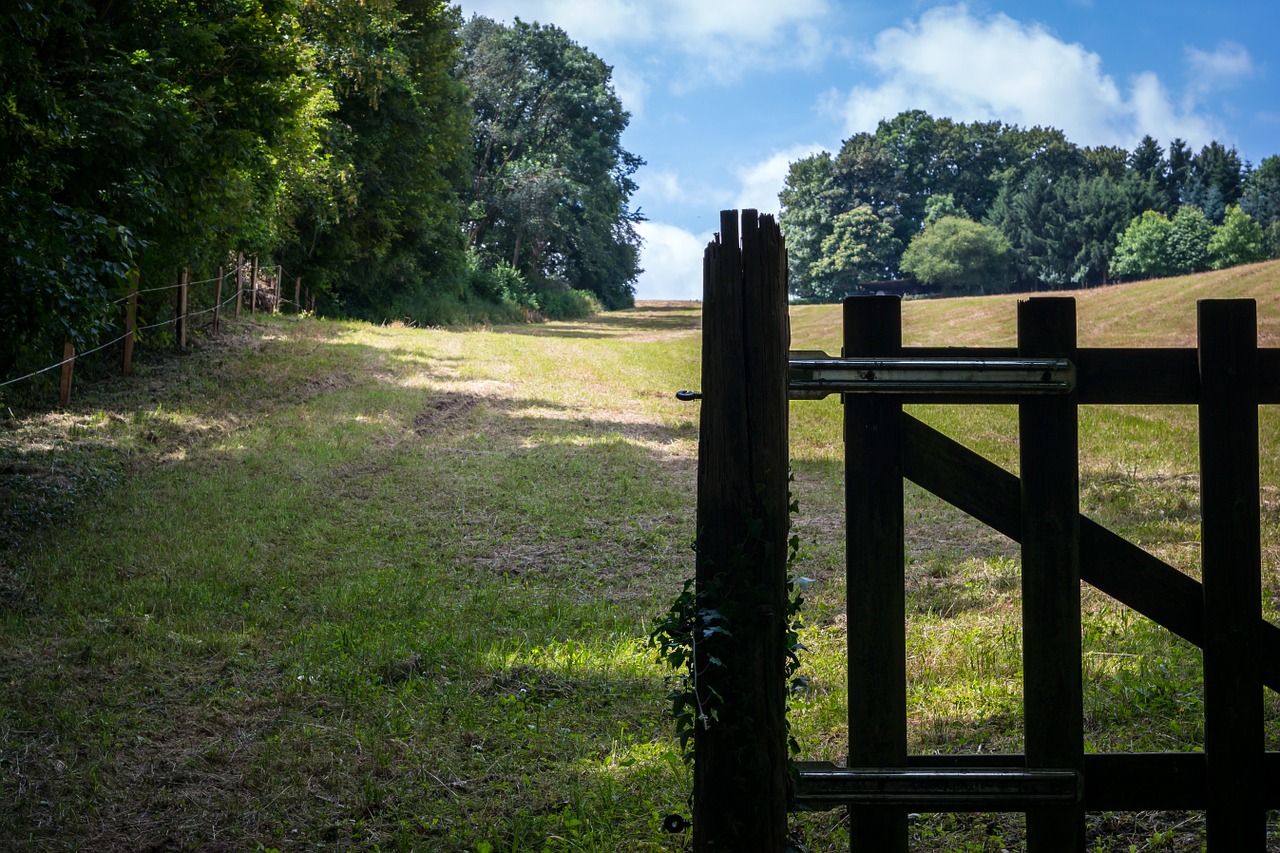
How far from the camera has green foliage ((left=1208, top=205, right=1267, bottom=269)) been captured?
74062 mm

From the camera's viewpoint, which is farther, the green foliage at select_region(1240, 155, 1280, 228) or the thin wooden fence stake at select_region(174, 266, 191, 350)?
the green foliage at select_region(1240, 155, 1280, 228)

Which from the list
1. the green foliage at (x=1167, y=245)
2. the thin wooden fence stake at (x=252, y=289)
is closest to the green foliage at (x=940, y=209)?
the green foliage at (x=1167, y=245)

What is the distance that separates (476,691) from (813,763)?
2979 mm

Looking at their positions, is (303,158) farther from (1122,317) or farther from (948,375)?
(1122,317)

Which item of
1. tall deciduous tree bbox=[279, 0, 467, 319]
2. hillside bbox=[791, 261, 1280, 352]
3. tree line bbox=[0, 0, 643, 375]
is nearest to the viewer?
tree line bbox=[0, 0, 643, 375]

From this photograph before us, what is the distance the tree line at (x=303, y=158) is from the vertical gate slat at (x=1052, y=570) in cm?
791

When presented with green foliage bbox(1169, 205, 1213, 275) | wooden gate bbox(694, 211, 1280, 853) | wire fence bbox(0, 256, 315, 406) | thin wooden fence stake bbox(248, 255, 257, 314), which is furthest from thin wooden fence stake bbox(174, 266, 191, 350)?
green foliage bbox(1169, 205, 1213, 275)

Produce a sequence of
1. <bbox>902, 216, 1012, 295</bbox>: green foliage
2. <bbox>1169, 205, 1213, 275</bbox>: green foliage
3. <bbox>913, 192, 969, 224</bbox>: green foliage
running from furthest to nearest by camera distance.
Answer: <bbox>913, 192, 969, 224</bbox>: green foliage, <bbox>902, 216, 1012, 295</bbox>: green foliage, <bbox>1169, 205, 1213, 275</bbox>: green foliage

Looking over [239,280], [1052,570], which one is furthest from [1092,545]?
[239,280]

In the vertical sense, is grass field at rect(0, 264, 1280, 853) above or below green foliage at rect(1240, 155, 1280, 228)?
below

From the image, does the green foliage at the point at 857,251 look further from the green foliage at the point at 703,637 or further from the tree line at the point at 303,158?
the green foliage at the point at 703,637

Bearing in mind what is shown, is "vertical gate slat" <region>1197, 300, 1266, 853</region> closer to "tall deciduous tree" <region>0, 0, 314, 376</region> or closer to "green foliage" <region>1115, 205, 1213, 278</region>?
"tall deciduous tree" <region>0, 0, 314, 376</region>

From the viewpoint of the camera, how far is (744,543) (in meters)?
2.65

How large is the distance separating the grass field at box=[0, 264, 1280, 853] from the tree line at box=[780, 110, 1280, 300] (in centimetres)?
7126
